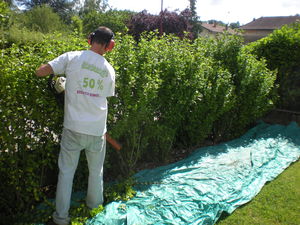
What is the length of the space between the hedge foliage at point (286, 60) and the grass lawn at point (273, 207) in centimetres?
410

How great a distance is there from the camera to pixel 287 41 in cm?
777

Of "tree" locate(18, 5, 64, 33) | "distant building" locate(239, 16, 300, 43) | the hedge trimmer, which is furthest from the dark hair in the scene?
"distant building" locate(239, 16, 300, 43)

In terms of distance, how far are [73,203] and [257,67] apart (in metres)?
5.17

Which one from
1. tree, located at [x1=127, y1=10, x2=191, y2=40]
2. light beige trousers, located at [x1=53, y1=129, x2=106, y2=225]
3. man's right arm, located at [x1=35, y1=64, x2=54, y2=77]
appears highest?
tree, located at [x1=127, y1=10, x2=191, y2=40]

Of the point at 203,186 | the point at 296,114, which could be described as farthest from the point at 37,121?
the point at 296,114

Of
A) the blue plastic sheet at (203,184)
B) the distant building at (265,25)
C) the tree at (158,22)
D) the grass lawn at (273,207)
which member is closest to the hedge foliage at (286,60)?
the blue plastic sheet at (203,184)

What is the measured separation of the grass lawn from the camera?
11.1ft

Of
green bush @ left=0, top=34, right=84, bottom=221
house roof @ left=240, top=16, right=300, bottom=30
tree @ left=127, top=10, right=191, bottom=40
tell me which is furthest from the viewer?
house roof @ left=240, top=16, right=300, bottom=30

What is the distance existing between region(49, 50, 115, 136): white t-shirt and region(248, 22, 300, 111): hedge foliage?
252 inches

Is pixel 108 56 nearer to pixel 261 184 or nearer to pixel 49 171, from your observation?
pixel 49 171

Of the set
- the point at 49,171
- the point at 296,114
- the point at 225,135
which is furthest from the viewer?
the point at 296,114

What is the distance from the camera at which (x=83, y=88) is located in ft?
8.79

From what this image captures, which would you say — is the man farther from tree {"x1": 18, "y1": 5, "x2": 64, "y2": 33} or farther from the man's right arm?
tree {"x1": 18, "y1": 5, "x2": 64, "y2": 33}

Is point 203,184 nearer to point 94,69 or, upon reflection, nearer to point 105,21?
point 94,69
